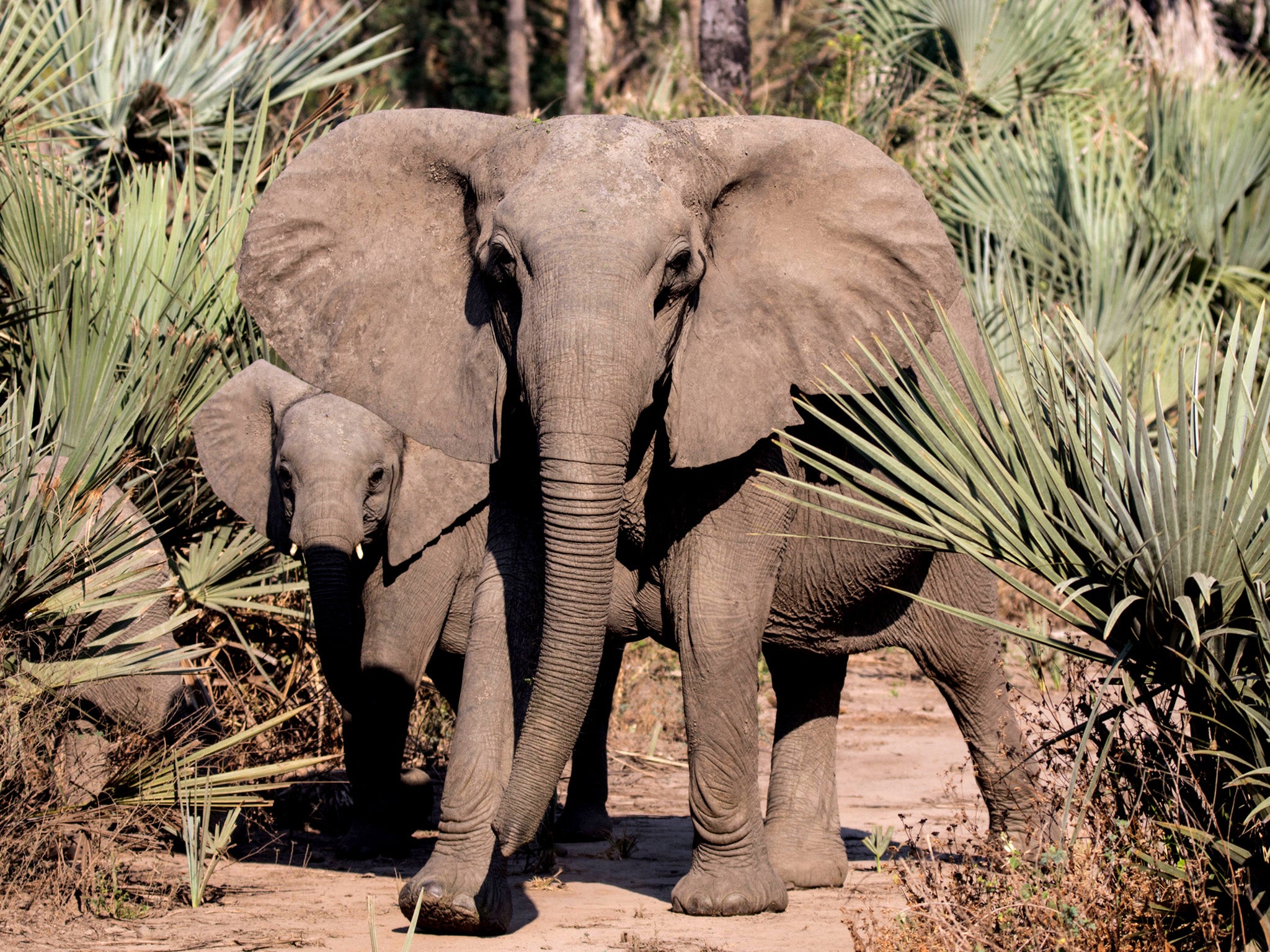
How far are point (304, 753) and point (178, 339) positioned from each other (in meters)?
1.88

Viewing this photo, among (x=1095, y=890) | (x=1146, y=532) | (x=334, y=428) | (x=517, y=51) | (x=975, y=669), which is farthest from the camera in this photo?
(x=517, y=51)

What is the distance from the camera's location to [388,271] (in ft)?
16.4

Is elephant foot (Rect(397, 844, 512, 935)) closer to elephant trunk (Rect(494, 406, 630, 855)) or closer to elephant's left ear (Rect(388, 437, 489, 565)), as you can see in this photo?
elephant trunk (Rect(494, 406, 630, 855))

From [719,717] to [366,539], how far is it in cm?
198

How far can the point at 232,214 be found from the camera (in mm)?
7035

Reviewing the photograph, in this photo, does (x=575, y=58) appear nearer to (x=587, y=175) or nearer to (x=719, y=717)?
(x=719, y=717)

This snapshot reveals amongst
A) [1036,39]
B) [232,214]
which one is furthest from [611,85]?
[232,214]

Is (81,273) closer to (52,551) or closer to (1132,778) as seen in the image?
(52,551)

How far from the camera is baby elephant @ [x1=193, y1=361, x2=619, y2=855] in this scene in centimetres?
613

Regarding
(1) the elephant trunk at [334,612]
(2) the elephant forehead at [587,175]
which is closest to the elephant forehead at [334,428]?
(1) the elephant trunk at [334,612]

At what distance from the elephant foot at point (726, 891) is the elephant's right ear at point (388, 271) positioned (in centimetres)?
148

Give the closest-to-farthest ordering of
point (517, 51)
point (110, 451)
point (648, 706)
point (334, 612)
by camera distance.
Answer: point (110, 451) → point (334, 612) → point (648, 706) → point (517, 51)

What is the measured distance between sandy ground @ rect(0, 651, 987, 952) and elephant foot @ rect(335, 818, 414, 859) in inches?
2.1

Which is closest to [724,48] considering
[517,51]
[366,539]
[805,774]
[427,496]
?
[427,496]
